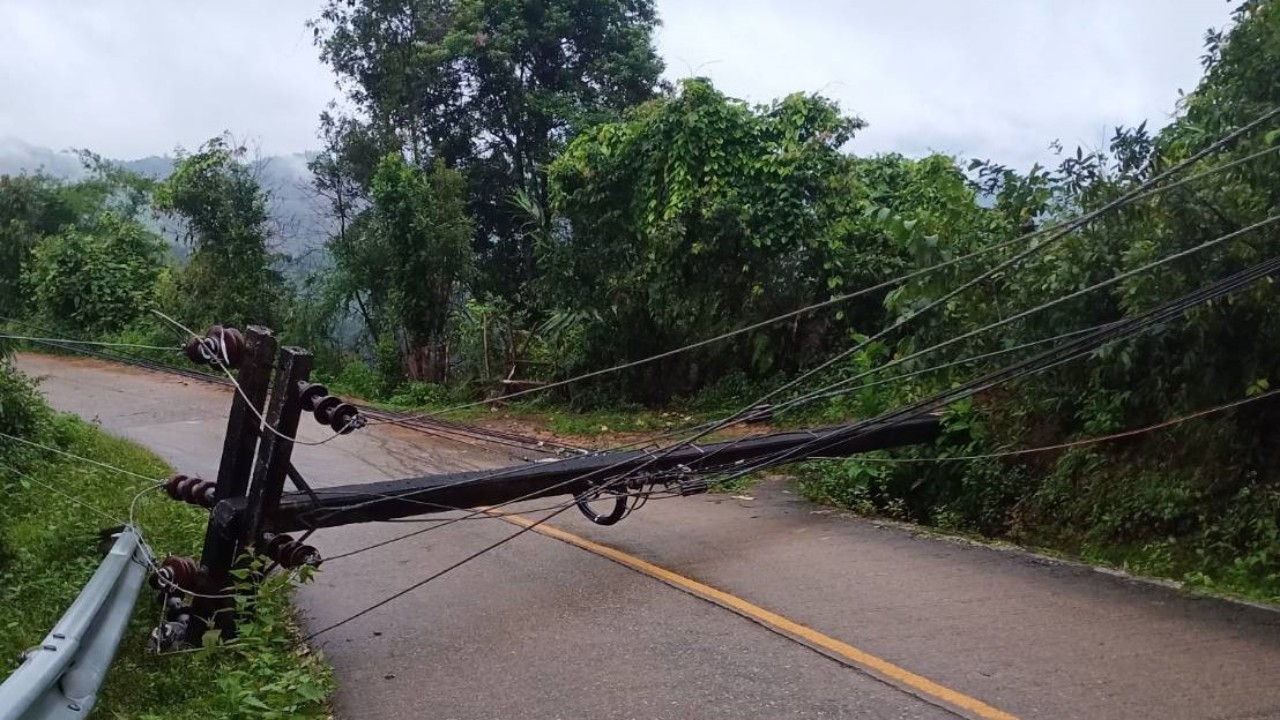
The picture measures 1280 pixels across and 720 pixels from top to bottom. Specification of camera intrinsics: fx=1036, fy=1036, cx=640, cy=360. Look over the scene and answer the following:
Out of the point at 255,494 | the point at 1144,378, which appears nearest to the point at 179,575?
the point at 255,494

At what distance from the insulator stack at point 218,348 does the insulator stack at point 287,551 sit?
3.48 feet

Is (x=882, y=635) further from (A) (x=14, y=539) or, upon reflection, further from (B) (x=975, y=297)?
(A) (x=14, y=539)

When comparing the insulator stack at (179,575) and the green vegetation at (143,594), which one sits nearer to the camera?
the green vegetation at (143,594)

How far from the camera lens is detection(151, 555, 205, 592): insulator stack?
19.7 feet

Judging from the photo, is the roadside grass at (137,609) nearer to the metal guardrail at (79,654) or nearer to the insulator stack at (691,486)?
the metal guardrail at (79,654)

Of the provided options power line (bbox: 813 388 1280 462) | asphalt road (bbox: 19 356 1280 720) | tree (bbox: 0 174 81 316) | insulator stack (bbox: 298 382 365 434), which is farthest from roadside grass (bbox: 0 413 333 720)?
tree (bbox: 0 174 81 316)

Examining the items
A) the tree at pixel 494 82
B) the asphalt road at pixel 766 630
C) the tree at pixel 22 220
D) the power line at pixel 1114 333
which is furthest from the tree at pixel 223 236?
the power line at pixel 1114 333

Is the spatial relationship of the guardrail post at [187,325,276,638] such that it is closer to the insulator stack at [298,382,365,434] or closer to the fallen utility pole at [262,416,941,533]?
the fallen utility pole at [262,416,941,533]

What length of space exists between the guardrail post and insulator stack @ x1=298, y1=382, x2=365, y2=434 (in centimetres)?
28

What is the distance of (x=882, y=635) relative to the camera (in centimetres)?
611

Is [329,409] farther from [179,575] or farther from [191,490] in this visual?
[179,575]

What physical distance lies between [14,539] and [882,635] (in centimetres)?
728

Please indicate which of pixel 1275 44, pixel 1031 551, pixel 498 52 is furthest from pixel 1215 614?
pixel 498 52

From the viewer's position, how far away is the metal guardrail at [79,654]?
156 inches
